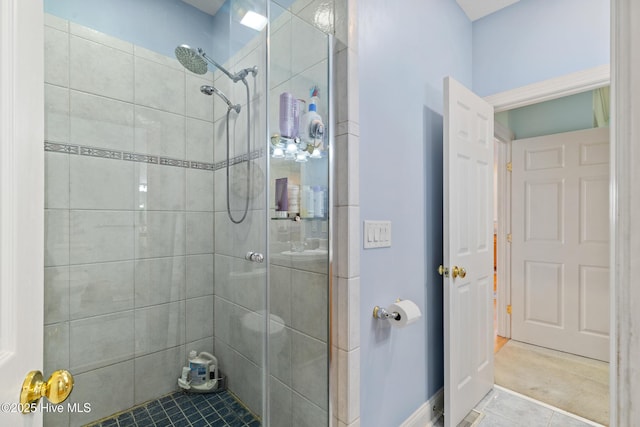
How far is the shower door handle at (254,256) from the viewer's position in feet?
4.41

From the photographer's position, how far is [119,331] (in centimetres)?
140

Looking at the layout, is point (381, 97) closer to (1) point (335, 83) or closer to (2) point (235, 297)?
(1) point (335, 83)

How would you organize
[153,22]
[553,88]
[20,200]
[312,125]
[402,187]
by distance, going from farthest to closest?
[553,88] < [402,187] < [153,22] < [312,125] < [20,200]

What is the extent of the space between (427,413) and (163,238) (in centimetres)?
178

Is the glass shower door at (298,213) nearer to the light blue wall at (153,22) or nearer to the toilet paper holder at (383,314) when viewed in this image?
the toilet paper holder at (383,314)

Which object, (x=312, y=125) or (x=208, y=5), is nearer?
(x=312, y=125)

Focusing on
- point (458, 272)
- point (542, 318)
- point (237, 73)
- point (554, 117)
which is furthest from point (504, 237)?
point (237, 73)

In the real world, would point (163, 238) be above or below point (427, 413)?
above

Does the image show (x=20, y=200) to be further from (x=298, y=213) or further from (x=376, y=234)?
(x=376, y=234)

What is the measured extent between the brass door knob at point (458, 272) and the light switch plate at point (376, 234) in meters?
0.47

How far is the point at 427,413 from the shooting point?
5.56 feet

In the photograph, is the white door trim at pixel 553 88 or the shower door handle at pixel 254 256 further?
the white door trim at pixel 553 88

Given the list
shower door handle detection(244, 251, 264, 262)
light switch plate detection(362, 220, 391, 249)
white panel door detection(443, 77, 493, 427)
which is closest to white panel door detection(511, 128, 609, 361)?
white panel door detection(443, 77, 493, 427)

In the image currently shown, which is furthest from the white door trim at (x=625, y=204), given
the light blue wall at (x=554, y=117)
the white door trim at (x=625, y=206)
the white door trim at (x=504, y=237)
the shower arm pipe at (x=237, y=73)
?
the light blue wall at (x=554, y=117)
